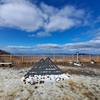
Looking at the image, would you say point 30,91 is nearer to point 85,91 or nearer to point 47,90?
point 47,90

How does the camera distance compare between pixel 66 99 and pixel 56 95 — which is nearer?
pixel 66 99

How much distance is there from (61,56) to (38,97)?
13.8 metres

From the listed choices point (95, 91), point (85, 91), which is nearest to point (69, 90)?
point (85, 91)

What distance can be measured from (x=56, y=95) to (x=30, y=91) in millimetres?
Result: 1361

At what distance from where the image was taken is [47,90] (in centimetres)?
570

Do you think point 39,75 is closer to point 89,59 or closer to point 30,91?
point 30,91

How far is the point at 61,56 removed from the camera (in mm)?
18406

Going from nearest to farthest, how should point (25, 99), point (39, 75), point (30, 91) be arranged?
point (25, 99) → point (30, 91) → point (39, 75)

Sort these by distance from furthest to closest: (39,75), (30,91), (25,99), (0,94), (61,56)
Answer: (61,56) < (39,75) < (30,91) < (0,94) < (25,99)

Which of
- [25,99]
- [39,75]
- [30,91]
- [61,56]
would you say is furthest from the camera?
[61,56]

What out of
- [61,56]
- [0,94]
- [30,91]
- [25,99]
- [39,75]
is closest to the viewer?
[25,99]

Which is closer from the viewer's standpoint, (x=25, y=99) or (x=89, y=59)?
(x=25, y=99)

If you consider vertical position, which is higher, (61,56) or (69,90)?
(61,56)

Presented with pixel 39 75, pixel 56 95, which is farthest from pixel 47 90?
pixel 39 75
